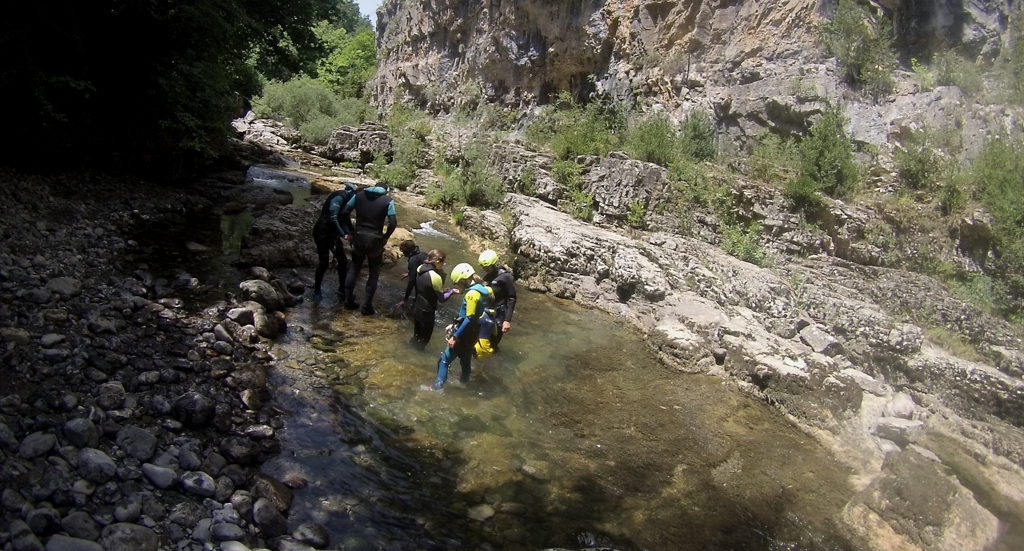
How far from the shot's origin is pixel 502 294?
7312 millimetres

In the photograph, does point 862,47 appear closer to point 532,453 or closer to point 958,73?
point 958,73

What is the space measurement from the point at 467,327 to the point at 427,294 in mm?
889

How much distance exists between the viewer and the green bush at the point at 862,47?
14.0 m

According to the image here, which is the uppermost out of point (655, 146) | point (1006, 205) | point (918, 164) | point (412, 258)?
point (918, 164)

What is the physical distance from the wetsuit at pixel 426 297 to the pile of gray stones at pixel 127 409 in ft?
5.50

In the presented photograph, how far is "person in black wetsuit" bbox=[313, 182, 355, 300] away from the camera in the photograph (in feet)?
26.6

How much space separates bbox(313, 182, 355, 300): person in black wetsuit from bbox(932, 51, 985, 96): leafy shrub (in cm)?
1400

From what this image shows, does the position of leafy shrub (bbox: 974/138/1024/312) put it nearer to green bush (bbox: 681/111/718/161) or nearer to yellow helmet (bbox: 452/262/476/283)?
green bush (bbox: 681/111/718/161)

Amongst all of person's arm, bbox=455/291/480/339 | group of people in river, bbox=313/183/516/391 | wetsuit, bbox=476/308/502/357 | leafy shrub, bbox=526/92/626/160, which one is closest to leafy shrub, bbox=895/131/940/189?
leafy shrub, bbox=526/92/626/160

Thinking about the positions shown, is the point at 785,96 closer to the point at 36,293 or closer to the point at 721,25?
the point at 721,25

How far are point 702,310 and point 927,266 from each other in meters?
5.50

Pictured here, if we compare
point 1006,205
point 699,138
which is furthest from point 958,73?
point 699,138

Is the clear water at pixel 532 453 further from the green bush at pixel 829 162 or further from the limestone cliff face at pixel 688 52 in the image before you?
the limestone cliff face at pixel 688 52

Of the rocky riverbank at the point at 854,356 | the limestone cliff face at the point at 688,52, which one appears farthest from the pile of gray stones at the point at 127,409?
the limestone cliff face at the point at 688,52
